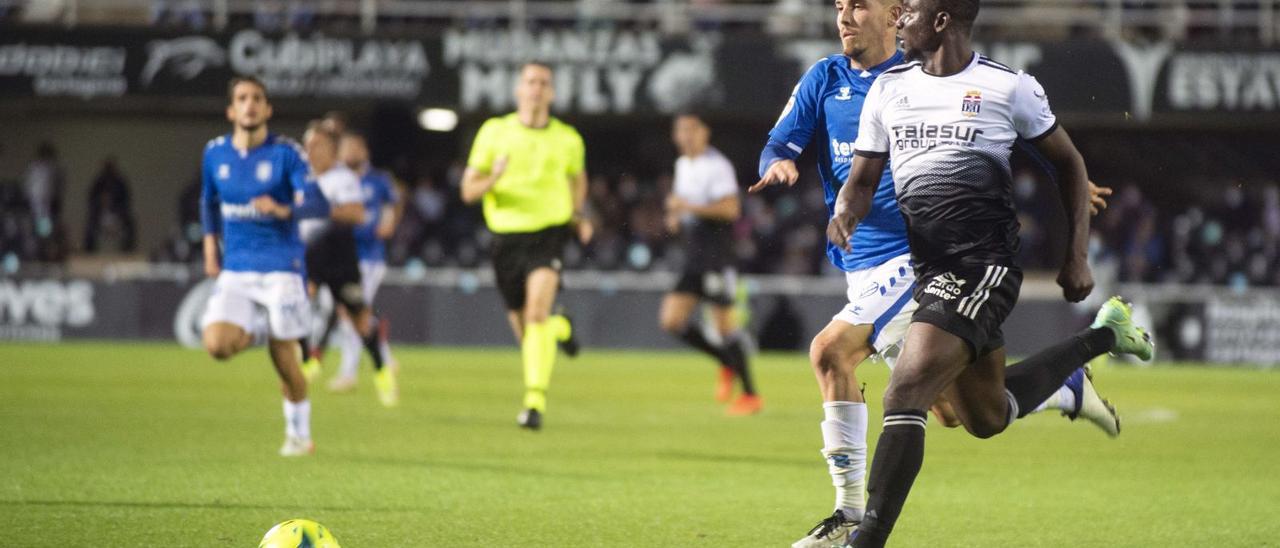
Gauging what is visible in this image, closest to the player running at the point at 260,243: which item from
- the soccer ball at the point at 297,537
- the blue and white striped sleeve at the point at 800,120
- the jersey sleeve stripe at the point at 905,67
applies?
the blue and white striped sleeve at the point at 800,120

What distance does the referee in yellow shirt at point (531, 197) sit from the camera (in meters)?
11.3

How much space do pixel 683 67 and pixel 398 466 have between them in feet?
54.0

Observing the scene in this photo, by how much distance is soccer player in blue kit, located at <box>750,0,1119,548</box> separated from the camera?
252 inches

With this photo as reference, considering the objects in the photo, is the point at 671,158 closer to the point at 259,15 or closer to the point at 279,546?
the point at 259,15

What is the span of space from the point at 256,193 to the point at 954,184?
4.88 metres

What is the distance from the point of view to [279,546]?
17.1 ft

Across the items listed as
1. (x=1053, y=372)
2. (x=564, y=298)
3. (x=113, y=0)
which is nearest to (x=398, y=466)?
(x=1053, y=372)

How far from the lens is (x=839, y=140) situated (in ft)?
22.2

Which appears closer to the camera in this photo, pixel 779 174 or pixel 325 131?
pixel 779 174

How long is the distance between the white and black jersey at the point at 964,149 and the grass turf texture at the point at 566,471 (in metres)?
1.40

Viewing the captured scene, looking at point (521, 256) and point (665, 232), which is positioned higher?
point (521, 256)

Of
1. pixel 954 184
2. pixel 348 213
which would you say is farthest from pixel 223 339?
pixel 954 184

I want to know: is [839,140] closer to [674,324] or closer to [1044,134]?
[1044,134]

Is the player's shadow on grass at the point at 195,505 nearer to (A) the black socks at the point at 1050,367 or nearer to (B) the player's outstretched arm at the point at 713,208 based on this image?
(A) the black socks at the point at 1050,367
